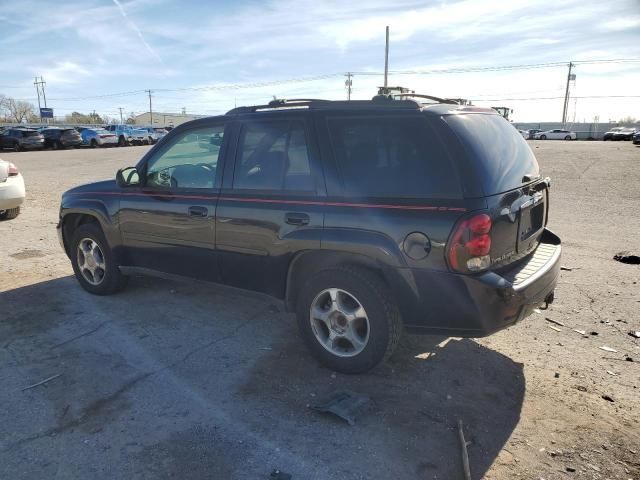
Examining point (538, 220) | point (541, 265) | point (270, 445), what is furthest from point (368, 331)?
point (538, 220)

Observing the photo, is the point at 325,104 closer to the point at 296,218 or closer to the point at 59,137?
the point at 296,218

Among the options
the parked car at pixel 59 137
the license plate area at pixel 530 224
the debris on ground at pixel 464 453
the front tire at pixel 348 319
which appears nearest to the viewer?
the debris on ground at pixel 464 453

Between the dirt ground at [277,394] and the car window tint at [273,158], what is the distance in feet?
3.09

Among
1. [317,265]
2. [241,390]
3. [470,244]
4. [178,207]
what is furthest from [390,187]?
[178,207]

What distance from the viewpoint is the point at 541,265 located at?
143 inches

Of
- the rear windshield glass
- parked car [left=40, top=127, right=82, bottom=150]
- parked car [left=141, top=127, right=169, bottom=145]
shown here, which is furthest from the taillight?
parked car [left=141, top=127, right=169, bottom=145]

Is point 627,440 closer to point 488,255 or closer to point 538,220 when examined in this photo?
point 488,255

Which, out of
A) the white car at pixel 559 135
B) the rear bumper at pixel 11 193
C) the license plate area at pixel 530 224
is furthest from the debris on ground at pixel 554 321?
the white car at pixel 559 135

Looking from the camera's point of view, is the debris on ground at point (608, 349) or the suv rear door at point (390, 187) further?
the debris on ground at point (608, 349)

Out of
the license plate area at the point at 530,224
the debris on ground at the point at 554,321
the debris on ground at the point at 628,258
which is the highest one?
the license plate area at the point at 530,224

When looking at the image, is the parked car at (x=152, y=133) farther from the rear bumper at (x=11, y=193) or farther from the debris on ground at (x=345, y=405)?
the debris on ground at (x=345, y=405)

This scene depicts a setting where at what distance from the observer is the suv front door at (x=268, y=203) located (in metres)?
3.64

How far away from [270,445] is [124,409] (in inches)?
40.9

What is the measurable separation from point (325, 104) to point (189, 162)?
57.0 inches
